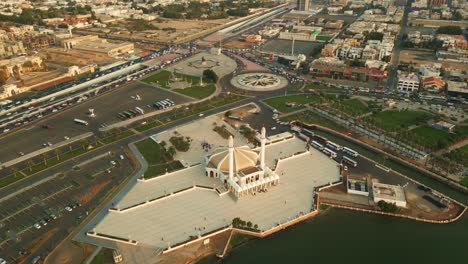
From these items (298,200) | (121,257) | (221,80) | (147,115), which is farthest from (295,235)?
(221,80)

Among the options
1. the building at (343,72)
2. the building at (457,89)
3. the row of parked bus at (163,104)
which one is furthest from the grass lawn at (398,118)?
the row of parked bus at (163,104)

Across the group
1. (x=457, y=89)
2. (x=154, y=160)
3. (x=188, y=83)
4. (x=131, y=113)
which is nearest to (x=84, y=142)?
(x=131, y=113)

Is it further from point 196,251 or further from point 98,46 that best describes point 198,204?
point 98,46

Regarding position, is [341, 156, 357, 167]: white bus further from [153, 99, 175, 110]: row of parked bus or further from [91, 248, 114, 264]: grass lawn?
[153, 99, 175, 110]: row of parked bus

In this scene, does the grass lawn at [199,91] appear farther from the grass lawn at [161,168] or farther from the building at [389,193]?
the building at [389,193]

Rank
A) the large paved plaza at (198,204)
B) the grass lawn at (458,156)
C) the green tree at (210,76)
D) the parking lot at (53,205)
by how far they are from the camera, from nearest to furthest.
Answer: the parking lot at (53,205)
the large paved plaza at (198,204)
the grass lawn at (458,156)
the green tree at (210,76)

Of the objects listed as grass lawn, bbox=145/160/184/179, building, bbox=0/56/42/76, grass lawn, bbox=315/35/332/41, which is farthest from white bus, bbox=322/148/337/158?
grass lawn, bbox=315/35/332/41
